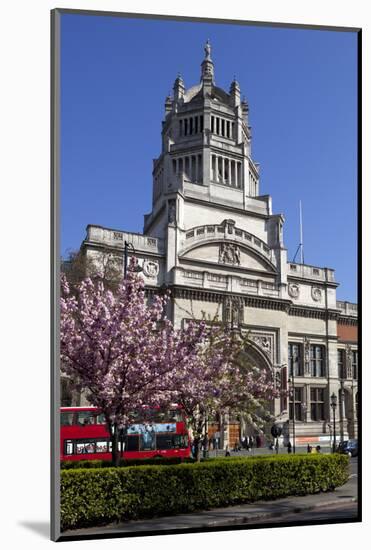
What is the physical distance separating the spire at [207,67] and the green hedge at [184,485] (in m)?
8.36

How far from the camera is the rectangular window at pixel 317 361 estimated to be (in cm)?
2517

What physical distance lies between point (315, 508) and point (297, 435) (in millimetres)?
7659

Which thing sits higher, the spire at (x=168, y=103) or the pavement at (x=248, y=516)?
the spire at (x=168, y=103)

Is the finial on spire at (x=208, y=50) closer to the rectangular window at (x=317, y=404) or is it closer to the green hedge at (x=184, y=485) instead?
the green hedge at (x=184, y=485)

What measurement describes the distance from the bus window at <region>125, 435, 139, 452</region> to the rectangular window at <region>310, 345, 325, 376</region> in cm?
853

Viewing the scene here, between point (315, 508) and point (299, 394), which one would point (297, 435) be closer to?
point (299, 394)

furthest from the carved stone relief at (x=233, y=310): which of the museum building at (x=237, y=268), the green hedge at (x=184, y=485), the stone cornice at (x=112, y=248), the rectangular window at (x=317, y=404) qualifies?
the green hedge at (x=184, y=485)

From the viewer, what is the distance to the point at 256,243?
74.2 feet

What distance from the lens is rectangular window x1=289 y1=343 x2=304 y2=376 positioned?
25038 mm

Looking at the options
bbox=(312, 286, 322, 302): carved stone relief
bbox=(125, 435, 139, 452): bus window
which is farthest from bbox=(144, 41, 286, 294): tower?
bbox=(125, 435, 139, 452): bus window

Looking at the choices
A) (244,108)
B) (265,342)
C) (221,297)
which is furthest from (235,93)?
(265,342)

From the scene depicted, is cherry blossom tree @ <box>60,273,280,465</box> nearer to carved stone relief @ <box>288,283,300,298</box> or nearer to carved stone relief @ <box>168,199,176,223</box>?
carved stone relief @ <box>168,199,176,223</box>

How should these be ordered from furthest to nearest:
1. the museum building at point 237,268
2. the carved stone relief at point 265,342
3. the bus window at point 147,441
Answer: the carved stone relief at point 265,342
the bus window at point 147,441
the museum building at point 237,268

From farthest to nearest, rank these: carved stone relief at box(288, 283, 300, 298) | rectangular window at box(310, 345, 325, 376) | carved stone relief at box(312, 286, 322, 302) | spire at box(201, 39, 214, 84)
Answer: rectangular window at box(310, 345, 325, 376)
carved stone relief at box(288, 283, 300, 298)
carved stone relief at box(312, 286, 322, 302)
spire at box(201, 39, 214, 84)
